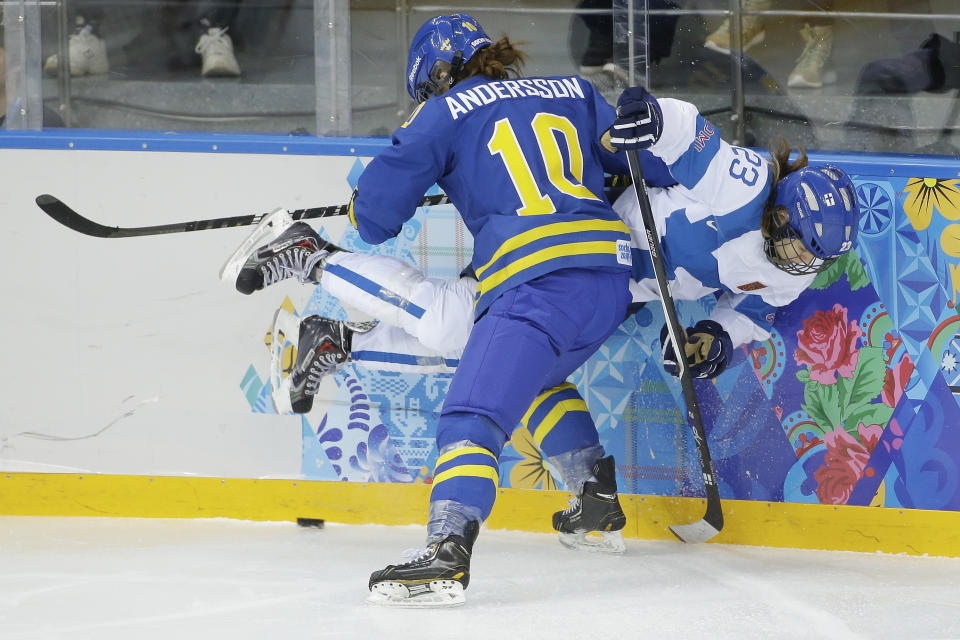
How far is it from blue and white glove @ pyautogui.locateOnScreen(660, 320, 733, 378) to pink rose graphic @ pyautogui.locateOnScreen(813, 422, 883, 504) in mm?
408

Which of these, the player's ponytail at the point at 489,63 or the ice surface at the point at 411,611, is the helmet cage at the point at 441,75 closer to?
the player's ponytail at the point at 489,63

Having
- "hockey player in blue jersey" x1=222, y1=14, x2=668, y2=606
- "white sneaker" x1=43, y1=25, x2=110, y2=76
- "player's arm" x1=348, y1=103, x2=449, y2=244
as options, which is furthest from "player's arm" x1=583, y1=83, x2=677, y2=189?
"white sneaker" x1=43, y1=25, x2=110, y2=76

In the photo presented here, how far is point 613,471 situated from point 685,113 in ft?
2.88

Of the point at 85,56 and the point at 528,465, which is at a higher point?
the point at 85,56

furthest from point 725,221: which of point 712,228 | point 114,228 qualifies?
point 114,228

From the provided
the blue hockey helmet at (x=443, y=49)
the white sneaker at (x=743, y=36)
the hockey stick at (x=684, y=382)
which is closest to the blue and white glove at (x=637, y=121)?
the hockey stick at (x=684, y=382)

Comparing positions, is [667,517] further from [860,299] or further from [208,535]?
[208,535]

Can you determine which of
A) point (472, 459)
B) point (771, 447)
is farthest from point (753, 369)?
point (472, 459)

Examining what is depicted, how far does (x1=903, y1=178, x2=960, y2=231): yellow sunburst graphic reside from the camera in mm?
2707

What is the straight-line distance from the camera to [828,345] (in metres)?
2.74

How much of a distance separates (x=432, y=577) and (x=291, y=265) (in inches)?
38.0

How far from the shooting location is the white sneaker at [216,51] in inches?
126

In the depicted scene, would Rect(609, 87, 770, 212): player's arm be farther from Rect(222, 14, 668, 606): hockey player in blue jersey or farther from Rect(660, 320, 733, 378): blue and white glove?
Rect(660, 320, 733, 378): blue and white glove

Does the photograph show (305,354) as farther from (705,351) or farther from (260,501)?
(705,351)
